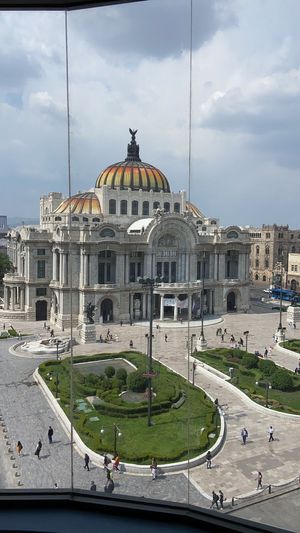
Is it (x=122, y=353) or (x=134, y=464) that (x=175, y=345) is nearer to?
(x=122, y=353)

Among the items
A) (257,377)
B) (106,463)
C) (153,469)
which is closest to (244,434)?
(153,469)

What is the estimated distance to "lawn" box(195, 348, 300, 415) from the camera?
1886cm

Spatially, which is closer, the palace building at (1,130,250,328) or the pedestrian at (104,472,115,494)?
the pedestrian at (104,472,115,494)

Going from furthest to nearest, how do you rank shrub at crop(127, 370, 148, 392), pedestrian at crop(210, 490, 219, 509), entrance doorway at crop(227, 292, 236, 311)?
entrance doorway at crop(227, 292, 236, 311), shrub at crop(127, 370, 148, 392), pedestrian at crop(210, 490, 219, 509)

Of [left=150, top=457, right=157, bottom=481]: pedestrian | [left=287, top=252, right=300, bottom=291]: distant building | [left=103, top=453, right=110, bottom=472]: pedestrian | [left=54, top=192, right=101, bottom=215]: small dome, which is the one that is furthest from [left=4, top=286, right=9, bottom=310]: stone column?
[left=287, top=252, right=300, bottom=291]: distant building

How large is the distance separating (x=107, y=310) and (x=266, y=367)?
17.8m

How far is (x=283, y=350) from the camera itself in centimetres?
2770

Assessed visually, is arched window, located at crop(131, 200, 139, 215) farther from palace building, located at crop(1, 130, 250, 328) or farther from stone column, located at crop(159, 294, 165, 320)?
stone column, located at crop(159, 294, 165, 320)

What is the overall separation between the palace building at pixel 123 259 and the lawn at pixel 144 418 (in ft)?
49.1

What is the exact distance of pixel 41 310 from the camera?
38688 mm

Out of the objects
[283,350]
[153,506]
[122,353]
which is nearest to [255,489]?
[153,506]

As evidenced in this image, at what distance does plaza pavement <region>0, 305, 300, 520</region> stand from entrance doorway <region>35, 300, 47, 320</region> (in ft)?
38.4

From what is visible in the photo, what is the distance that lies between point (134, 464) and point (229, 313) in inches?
1168

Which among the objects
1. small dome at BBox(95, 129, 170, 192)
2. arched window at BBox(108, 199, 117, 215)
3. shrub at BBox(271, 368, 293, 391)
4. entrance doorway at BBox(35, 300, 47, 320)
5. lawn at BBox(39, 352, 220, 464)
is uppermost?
small dome at BBox(95, 129, 170, 192)
